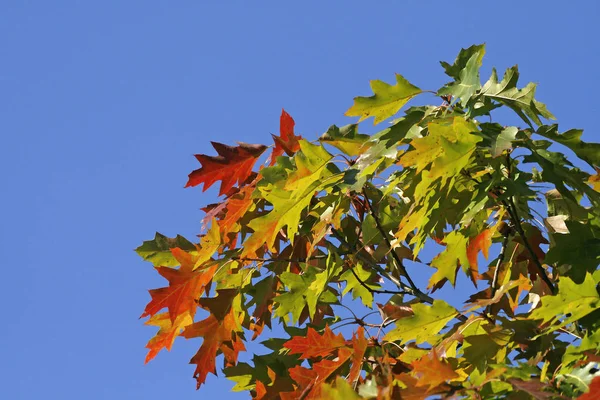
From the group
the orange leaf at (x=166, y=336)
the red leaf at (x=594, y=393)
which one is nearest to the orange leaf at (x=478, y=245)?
the orange leaf at (x=166, y=336)

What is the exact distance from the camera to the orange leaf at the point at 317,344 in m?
2.66

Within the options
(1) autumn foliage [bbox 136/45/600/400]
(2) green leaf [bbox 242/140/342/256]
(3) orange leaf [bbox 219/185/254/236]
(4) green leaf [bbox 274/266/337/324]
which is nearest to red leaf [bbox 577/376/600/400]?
(1) autumn foliage [bbox 136/45/600/400]

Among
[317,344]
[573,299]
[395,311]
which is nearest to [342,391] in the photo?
[317,344]

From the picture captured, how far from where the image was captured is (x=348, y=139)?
289 cm

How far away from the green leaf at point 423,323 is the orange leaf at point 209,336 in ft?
2.31

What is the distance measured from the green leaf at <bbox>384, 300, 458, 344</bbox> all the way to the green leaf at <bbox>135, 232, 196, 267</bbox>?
3.47 feet

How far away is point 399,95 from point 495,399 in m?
1.08

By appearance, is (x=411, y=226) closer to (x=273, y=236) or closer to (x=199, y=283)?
(x=273, y=236)

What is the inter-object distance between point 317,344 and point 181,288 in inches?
22.2

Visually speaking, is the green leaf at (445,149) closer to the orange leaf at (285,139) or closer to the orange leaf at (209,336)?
the orange leaf at (285,139)

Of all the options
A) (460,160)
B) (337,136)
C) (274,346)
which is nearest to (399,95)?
(337,136)

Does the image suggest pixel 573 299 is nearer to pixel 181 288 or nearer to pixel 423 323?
pixel 423 323

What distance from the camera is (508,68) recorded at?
268cm

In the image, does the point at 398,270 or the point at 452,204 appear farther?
the point at 398,270
